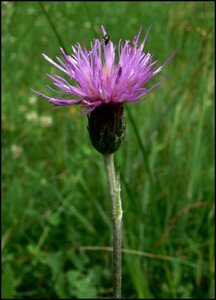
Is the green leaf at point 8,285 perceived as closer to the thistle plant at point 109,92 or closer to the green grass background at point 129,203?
the green grass background at point 129,203

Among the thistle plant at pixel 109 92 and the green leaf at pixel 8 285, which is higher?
the thistle plant at pixel 109 92

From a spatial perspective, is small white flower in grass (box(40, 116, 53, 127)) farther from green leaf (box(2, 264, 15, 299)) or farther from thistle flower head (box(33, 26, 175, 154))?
thistle flower head (box(33, 26, 175, 154))

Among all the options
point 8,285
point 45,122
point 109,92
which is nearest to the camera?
point 109,92

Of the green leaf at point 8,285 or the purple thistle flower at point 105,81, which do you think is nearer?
the purple thistle flower at point 105,81

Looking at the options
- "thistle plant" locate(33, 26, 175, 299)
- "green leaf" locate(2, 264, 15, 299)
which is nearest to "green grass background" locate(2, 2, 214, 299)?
"green leaf" locate(2, 264, 15, 299)

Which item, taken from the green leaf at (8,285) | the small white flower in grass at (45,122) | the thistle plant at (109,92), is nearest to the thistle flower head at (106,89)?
the thistle plant at (109,92)

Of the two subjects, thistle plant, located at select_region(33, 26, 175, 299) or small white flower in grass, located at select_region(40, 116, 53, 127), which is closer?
thistle plant, located at select_region(33, 26, 175, 299)

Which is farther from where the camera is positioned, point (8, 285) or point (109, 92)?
point (8, 285)

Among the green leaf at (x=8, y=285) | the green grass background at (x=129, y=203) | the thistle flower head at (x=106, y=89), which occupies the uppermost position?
the thistle flower head at (x=106, y=89)

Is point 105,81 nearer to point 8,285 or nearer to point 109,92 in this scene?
point 109,92

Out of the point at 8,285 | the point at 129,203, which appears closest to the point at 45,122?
the point at 129,203
